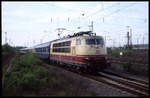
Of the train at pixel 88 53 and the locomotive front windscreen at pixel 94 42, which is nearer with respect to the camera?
the train at pixel 88 53

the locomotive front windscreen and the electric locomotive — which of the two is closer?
the electric locomotive

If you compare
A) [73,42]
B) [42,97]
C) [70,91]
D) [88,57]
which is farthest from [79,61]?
[42,97]

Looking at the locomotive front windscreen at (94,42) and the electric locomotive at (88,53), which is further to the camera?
the locomotive front windscreen at (94,42)

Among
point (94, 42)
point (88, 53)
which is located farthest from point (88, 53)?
point (94, 42)

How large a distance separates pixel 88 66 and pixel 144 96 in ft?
21.9

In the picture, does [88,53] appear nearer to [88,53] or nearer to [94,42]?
[88,53]

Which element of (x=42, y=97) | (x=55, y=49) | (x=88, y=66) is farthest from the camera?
(x=55, y=49)

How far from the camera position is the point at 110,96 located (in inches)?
356

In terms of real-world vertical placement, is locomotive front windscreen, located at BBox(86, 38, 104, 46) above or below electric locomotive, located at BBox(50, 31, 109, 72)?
above

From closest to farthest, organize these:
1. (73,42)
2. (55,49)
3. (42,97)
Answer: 1. (42,97)
2. (73,42)
3. (55,49)

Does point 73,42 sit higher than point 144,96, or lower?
higher

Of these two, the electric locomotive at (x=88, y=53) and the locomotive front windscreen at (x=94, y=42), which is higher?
the locomotive front windscreen at (x=94, y=42)

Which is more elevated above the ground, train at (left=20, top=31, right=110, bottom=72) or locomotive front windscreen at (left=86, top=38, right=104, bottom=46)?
locomotive front windscreen at (left=86, top=38, right=104, bottom=46)

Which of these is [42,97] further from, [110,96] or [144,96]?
[144,96]
